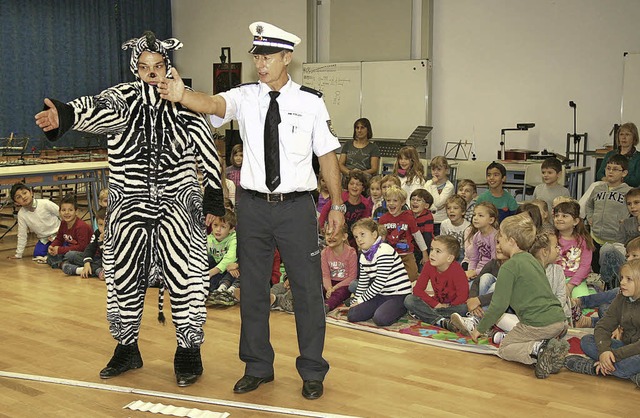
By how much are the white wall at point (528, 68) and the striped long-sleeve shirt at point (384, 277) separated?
6.00m

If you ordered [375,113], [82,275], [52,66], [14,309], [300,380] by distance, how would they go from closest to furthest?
[300,380], [14,309], [82,275], [375,113], [52,66]

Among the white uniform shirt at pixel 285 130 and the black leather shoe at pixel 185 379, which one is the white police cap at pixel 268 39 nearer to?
the white uniform shirt at pixel 285 130

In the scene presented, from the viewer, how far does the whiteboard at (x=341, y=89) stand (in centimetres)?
1204

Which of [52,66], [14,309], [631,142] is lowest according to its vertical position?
[14,309]

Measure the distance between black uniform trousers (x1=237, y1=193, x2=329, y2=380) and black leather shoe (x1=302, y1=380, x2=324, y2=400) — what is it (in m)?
0.02

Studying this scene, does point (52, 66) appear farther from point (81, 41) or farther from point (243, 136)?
point (243, 136)

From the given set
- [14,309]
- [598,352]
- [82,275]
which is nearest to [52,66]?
[82,275]

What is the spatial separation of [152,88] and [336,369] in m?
1.80

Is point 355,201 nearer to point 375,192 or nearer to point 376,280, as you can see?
point 375,192

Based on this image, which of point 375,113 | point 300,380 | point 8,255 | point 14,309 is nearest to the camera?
point 300,380

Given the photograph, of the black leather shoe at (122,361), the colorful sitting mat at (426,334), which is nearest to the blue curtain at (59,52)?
the colorful sitting mat at (426,334)

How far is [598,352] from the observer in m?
4.12

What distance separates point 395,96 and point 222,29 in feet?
13.9

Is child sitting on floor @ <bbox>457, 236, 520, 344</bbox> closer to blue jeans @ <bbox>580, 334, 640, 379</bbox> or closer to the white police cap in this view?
blue jeans @ <bbox>580, 334, 640, 379</bbox>
